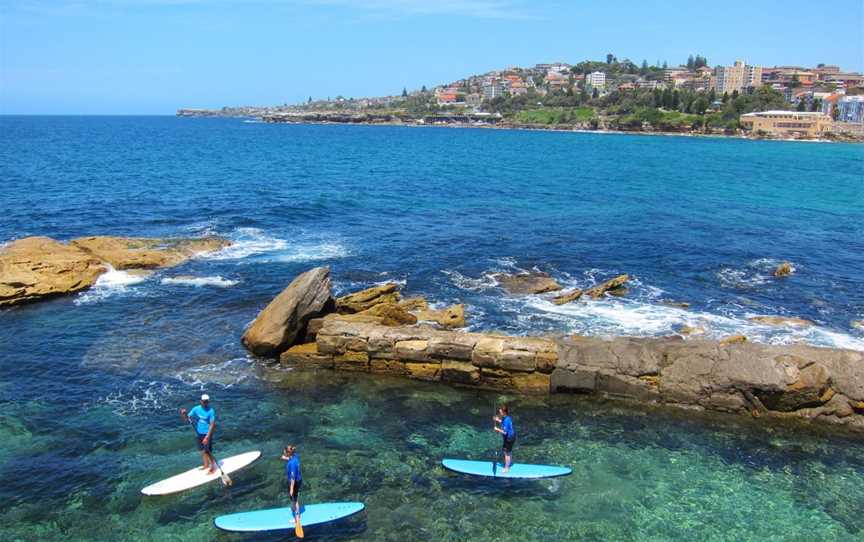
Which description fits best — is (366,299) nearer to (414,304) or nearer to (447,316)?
(414,304)

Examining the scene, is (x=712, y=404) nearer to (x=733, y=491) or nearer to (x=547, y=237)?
(x=733, y=491)

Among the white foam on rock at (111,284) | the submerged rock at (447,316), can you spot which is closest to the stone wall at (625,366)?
the submerged rock at (447,316)

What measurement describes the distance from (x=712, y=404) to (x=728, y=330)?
7.94m

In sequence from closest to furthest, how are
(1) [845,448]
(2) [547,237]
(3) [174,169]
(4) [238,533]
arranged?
(4) [238,533], (1) [845,448], (2) [547,237], (3) [174,169]

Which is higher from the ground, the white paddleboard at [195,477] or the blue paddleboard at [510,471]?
the white paddleboard at [195,477]

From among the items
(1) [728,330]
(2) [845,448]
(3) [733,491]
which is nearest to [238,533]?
(3) [733,491]

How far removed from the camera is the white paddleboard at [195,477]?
54.4ft

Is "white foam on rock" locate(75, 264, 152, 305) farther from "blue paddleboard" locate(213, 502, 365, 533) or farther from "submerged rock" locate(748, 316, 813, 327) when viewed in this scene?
"submerged rock" locate(748, 316, 813, 327)

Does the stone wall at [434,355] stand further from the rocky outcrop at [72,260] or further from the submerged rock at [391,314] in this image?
the rocky outcrop at [72,260]

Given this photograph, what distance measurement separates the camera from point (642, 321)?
28.9 m

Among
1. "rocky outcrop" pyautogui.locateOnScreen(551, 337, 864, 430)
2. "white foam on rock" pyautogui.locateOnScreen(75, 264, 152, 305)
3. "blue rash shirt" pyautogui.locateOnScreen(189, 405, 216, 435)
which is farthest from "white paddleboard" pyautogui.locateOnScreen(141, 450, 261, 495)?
"white foam on rock" pyautogui.locateOnScreen(75, 264, 152, 305)

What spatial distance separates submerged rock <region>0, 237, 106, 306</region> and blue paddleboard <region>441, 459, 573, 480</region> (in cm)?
2436

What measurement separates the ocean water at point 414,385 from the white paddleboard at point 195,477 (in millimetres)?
264

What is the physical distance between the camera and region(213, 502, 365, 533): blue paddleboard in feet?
49.6
